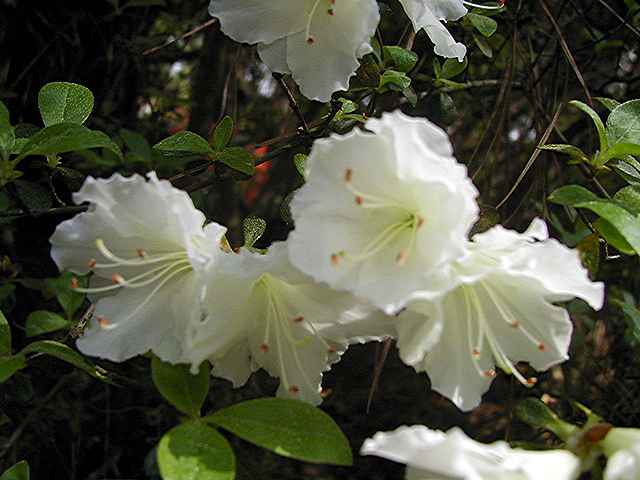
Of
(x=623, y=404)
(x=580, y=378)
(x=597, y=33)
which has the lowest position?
(x=580, y=378)

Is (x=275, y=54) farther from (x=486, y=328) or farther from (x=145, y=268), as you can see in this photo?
(x=486, y=328)

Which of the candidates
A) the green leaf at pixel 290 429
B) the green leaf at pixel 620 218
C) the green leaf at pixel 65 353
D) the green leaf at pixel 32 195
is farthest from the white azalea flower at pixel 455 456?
the green leaf at pixel 32 195

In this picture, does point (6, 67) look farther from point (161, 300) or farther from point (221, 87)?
point (161, 300)

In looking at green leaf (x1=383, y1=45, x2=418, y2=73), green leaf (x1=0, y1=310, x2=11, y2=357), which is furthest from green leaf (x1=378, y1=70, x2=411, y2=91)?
green leaf (x1=0, y1=310, x2=11, y2=357)

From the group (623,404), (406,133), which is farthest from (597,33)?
(406,133)

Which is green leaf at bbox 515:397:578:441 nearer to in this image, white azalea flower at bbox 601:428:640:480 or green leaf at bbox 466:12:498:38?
white azalea flower at bbox 601:428:640:480
